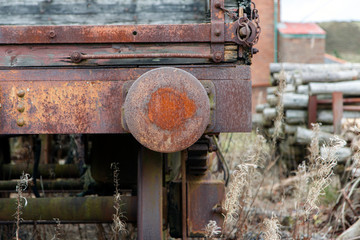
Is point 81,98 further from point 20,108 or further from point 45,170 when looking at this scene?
point 45,170

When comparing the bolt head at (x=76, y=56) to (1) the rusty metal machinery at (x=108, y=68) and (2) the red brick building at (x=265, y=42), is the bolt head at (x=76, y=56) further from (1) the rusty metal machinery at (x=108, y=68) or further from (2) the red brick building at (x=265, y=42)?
(2) the red brick building at (x=265, y=42)

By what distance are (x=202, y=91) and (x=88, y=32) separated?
667 millimetres

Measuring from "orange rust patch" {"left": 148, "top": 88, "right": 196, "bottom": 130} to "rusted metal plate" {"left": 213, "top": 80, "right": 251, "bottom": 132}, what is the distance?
0.26 meters

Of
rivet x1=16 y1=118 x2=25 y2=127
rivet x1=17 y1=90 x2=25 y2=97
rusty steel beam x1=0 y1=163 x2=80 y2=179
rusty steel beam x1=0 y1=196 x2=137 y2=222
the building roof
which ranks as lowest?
rusty steel beam x1=0 y1=163 x2=80 y2=179

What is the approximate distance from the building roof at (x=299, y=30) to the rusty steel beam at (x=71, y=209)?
11.1 meters

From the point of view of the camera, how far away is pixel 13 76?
2566mm

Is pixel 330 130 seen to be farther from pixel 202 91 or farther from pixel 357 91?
pixel 202 91

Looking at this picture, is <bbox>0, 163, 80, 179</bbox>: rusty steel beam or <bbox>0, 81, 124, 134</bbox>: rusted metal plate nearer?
<bbox>0, 81, 124, 134</bbox>: rusted metal plate

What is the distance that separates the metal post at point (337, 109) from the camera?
6391 mm

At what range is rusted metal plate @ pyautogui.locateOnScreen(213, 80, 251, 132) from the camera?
2.56 metres

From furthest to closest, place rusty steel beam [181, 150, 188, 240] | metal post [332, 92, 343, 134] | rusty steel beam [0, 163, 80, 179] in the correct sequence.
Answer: metal post [332, 92, 343, 134]
rusty steel beam [0, 163, 80, 179]
rusty steel beam [181, 150, 188, 240]

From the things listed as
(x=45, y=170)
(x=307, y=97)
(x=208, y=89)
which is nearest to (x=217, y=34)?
(x=208, y=89)

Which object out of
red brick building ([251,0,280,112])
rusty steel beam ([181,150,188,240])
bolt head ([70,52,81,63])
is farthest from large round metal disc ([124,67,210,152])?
red brick building ([251,0,280,112])

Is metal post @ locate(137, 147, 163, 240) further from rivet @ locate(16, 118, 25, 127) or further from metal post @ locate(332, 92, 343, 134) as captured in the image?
metal post @ locate(332, 92, 343, 134)
